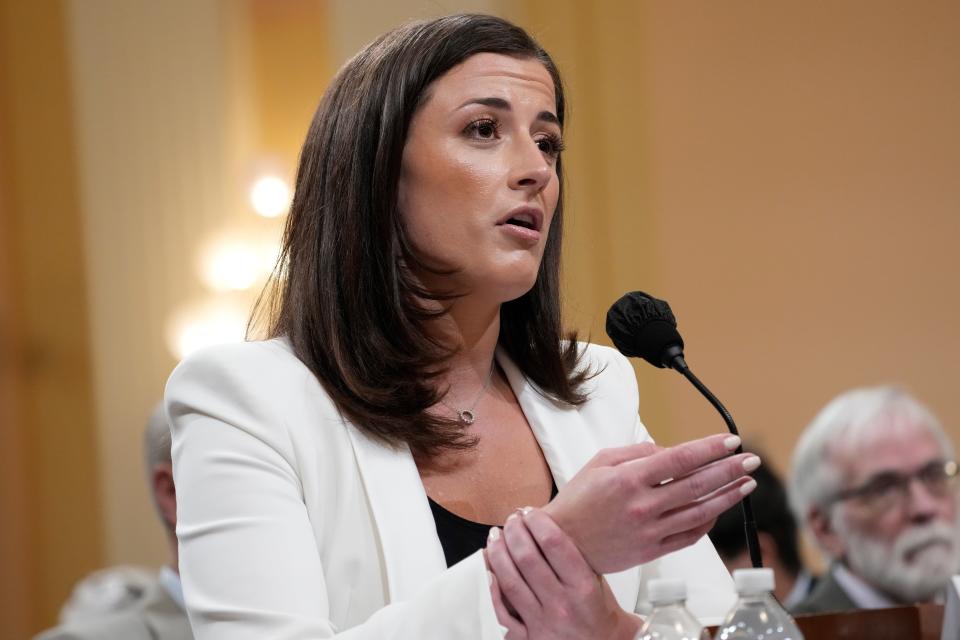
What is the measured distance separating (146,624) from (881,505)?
190 centimetres

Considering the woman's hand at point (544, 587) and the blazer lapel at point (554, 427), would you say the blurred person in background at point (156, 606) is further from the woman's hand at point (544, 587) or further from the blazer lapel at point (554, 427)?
the woman's hand at point (544, 587)

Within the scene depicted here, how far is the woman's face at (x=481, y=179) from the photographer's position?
2043 millimetres

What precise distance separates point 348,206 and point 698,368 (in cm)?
422

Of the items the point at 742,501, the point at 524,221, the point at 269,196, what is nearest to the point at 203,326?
the point at 269,196

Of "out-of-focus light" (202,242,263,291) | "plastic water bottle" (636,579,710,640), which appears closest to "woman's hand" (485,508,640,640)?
"plastic water bottle" (636,579,710,640)

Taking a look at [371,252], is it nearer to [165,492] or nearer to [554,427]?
[554,427]

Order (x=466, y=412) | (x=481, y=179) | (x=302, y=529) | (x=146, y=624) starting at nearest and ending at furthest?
(x=302, y=529), (x=481, y=179), (x=466, y=412), (x=146, y=624)

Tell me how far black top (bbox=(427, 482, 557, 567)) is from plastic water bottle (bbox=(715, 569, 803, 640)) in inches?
25.3

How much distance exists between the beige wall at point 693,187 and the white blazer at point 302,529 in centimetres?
393

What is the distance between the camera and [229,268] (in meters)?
6.71

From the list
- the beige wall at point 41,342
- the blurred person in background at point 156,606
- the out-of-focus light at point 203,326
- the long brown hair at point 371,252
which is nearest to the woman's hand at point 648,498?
the long brown hair at point 371,252

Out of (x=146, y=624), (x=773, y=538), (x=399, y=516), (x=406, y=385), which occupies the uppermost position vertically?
(x=406, y=385)

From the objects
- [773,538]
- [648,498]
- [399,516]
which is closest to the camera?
[648,498]

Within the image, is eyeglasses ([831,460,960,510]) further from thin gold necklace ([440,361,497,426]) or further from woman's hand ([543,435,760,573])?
woman's hand ([543,435,760,573])
